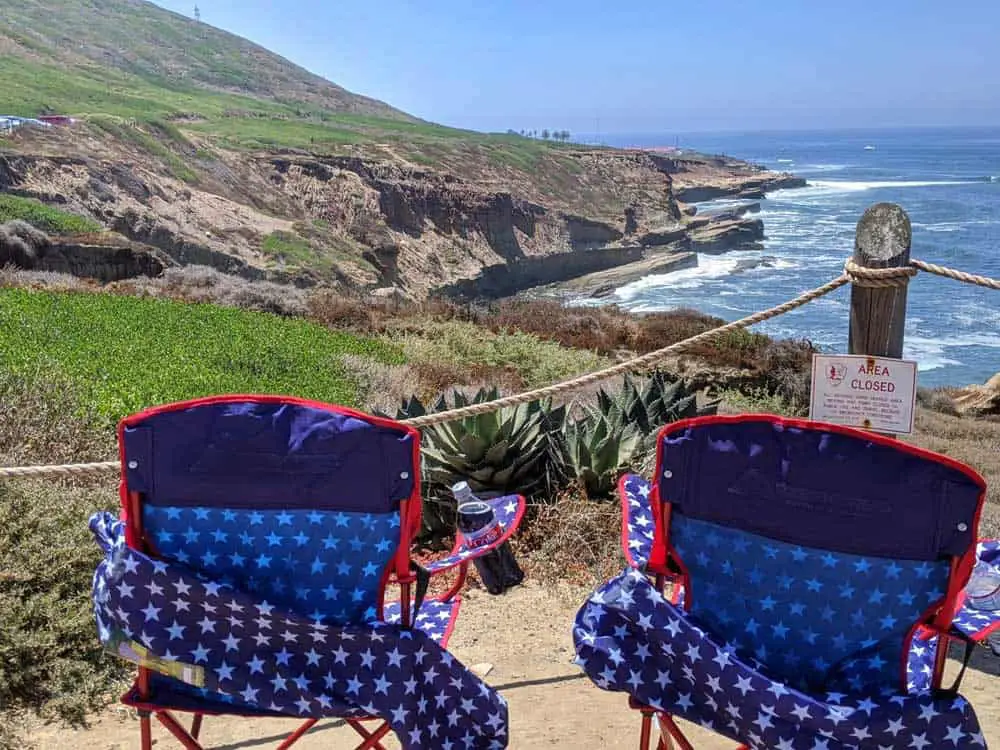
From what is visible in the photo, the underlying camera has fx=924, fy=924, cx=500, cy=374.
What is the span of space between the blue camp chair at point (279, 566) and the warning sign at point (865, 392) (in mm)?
1793

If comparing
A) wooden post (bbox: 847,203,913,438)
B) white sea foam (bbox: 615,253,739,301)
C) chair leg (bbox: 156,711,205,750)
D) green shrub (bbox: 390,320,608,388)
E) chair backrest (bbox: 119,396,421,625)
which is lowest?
white sea foam (bbox: 615,253,739,301)

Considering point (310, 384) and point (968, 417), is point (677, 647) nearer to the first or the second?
point (310, 384)

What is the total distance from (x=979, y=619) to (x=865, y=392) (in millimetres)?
1178

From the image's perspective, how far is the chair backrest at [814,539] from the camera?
2.08 m

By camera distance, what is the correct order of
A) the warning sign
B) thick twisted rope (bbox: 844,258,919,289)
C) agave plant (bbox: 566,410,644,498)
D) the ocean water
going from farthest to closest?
the ocean water → agave plant (bbox: 566,410,644,498) → thick twisted rope (bbox: 844,258,919,289) → the warning sign

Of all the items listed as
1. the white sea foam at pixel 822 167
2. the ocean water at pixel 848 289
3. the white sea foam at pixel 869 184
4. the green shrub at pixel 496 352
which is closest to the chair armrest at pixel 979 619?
the green shrub at pixel 496 352

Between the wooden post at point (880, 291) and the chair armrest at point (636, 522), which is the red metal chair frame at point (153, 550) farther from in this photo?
the wooden post at point (880, 291)

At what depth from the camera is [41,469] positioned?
383cm

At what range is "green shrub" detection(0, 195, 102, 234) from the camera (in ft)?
71.7

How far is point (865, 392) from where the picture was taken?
3395 millimetres

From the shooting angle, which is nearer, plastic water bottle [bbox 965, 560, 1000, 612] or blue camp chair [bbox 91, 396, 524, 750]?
blue camp chair [bbox 91, 396, 524, 750]

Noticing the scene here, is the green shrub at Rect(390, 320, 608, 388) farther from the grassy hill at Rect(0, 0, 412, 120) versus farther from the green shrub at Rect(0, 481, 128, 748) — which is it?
the grassy hill at Rect(0, 0, 412, 120)

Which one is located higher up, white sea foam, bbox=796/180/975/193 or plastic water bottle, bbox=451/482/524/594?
white sea foam, bbox=796/180/975/193

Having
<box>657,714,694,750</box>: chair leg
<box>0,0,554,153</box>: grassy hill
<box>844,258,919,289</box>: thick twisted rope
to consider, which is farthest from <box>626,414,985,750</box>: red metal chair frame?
<box>0,0,554,153</box>: grassy hill
